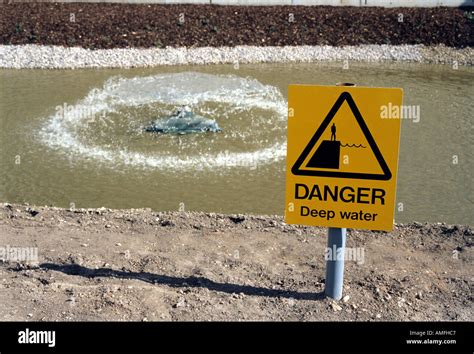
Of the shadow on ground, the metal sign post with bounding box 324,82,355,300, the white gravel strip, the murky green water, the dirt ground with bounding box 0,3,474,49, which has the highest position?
the dirt ground with bounding box 0,3,474,49

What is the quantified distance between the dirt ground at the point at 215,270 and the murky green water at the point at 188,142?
A: 5.49 ft

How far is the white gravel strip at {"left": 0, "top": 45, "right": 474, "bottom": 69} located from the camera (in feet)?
61.4

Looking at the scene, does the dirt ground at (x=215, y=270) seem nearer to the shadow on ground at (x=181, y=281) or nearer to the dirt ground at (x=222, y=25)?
the shadow on ground at (x=181, y=281)

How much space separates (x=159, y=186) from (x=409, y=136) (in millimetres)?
5601

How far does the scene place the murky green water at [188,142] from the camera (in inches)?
385

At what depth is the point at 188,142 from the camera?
12039 millimetres

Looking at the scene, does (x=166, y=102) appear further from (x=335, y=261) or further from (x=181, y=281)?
(x=335, y=261)

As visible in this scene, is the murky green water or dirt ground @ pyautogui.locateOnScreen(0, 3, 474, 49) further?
dirt ground @ pyautogui.locateOnScreen(0, 3, 474, 49)

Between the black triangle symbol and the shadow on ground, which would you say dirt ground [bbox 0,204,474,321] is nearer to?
the shadow on ground

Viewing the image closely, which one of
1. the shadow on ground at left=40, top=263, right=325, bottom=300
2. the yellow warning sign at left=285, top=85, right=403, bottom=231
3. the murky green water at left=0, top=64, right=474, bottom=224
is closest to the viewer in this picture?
the yellow warning sign at left=285, top=85, right=403, bottom=231

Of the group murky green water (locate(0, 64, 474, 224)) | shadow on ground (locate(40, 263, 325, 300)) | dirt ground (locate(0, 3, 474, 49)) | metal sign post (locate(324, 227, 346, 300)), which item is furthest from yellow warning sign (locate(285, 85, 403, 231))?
dirt ground (locate(0, 3, 474, 49))

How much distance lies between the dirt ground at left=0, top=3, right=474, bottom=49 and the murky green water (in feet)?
8.74

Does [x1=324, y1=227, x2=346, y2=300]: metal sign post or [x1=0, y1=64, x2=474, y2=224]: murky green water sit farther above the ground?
[x1=0, y1=64, x2=474, y2=224]: murky green water
